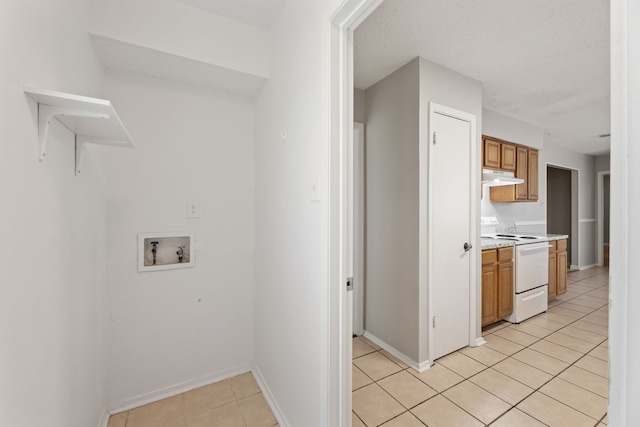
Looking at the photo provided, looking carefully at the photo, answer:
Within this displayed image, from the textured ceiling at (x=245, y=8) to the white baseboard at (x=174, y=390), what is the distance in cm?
260

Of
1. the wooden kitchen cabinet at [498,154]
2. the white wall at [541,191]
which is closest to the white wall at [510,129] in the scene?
the white wall at [541,191]

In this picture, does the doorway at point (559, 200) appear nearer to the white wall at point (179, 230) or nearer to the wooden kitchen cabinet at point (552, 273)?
the wooden kitchen cabinet at point (552, 273)

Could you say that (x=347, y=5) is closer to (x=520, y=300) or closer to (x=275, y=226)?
(x=275, y=226)

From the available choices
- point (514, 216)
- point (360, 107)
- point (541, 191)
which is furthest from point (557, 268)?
point (360, 107)

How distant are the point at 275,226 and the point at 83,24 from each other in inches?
57.6

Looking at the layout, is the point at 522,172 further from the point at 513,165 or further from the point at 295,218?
the point at 295,218

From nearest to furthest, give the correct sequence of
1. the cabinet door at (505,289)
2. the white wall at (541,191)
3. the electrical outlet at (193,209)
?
the electrical outlet at (193,209) → the cabinet door at (505,289) → the white wall at (541,191)

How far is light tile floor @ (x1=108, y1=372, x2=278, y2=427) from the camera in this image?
169 centimetres

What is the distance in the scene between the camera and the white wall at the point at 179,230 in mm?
1829

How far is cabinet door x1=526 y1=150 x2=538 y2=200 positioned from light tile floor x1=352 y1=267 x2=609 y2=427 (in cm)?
184

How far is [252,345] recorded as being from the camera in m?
2.26

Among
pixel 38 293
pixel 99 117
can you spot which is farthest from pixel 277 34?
pixel 38 293

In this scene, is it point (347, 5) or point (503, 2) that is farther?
point (503, 2)

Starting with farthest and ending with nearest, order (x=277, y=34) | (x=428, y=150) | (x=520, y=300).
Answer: (x=520, y=300), (x=428, y=150), (x=277, y=34)
